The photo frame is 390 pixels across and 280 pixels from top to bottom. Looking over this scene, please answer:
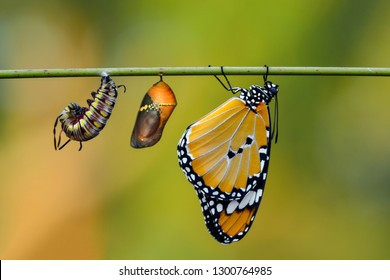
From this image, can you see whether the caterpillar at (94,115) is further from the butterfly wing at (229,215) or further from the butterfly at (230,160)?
the butterfly wing at (229,215)

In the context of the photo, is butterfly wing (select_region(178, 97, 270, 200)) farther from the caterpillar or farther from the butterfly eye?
the caterpillar

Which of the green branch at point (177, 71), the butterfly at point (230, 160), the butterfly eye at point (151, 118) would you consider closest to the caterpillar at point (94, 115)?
the butterfly eye at point (151, 118)

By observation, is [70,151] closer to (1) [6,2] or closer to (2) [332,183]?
(1) [6,2]

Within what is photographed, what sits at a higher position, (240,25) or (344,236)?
(240,25)

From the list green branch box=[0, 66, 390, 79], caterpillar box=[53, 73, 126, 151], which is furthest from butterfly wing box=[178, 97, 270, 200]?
green branch box=[0, 66, 390, 79]

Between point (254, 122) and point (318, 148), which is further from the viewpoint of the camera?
point (318, 148)

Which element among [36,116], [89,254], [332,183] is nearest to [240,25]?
[332,183]
